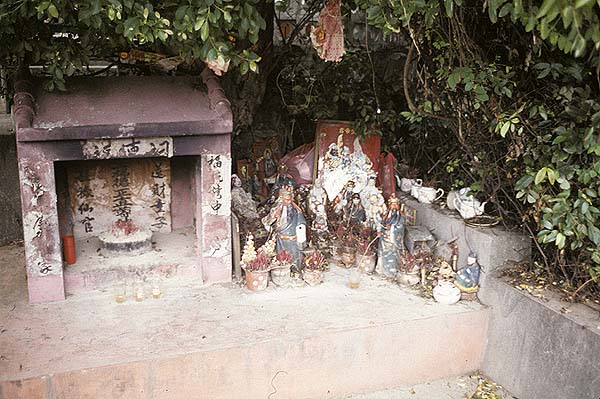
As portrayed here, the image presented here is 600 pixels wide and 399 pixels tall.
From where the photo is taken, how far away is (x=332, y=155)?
24.4ft

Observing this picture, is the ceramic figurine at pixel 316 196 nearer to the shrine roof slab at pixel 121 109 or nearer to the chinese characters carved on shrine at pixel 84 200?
the shrine roof slab at pixel 121 109

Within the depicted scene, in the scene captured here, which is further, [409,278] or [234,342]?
[409,278]

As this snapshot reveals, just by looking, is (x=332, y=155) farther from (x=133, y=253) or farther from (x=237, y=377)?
(x=237, y=377)

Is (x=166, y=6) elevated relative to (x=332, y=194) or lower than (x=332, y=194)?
elevated

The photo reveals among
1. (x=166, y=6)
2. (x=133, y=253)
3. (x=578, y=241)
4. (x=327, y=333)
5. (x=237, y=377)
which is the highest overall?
(x=166, y=6)

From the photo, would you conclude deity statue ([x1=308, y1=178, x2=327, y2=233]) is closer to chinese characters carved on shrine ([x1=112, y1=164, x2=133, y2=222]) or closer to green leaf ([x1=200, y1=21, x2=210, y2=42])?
chinese characters carved on shrine ([x1=112, y1=164, x2=133, y2=222])

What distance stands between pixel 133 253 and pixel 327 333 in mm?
2338

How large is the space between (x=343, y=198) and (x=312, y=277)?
148 cm

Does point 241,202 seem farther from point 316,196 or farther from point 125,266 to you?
point 125,266

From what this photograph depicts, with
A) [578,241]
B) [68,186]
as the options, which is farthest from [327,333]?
[68,186]

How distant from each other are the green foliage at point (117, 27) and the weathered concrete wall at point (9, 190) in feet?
4.12

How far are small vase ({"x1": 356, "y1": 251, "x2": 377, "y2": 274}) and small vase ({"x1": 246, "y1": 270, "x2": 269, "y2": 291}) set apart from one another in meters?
1.13

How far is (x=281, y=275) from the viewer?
6.09 metres

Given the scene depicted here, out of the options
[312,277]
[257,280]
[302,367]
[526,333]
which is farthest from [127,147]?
[526,333]
